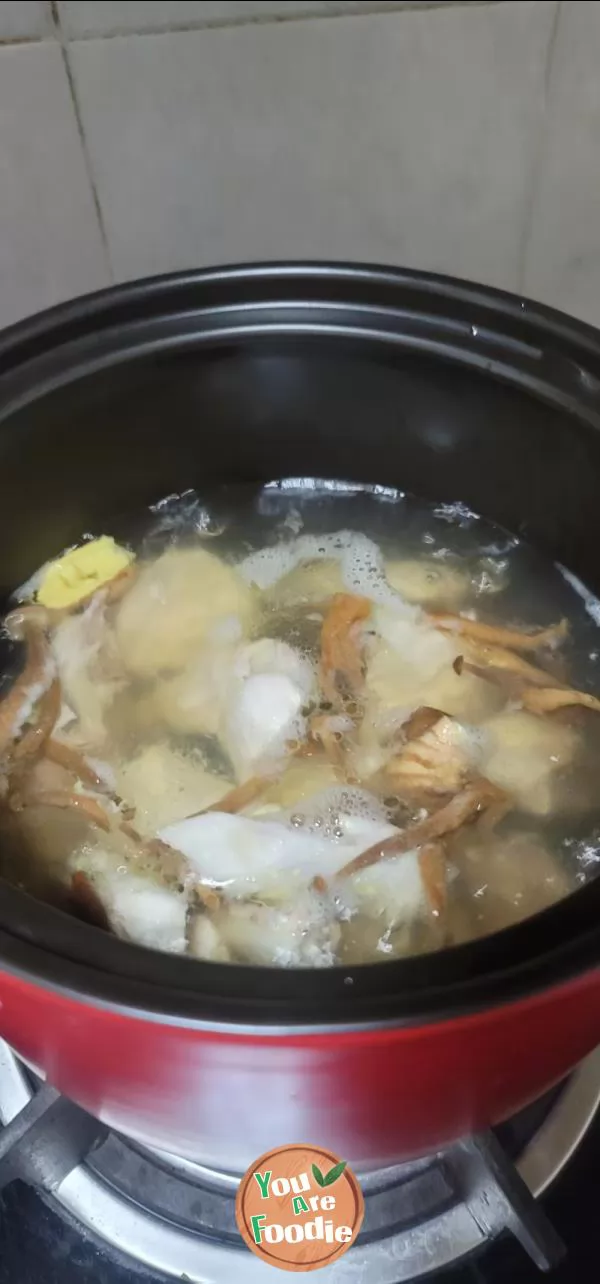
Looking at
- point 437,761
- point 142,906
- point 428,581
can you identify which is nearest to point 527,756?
point 437,761

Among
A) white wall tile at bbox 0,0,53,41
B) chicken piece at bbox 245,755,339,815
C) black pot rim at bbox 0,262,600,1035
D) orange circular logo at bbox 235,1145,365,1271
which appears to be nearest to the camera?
black pot rim at bbox 0,262,600,1035

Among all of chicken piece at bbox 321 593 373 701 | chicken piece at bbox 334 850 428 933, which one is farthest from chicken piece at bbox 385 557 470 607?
chicken piece at bbox 334 850 428 933

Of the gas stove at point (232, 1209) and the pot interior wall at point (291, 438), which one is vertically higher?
the pot interior wall at point (291, 438)

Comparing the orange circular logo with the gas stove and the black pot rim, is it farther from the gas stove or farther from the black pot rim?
the black pot rim

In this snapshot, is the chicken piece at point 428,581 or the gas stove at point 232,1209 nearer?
the gas stove at point 232,1209

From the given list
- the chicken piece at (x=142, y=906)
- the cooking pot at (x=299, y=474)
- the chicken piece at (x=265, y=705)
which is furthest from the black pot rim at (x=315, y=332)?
the chicken piece at (x=265, y=705)

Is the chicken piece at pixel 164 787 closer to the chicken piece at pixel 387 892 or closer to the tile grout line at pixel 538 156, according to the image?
the chicken piece at pixel 387 892
